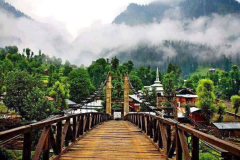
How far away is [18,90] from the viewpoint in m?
27.8

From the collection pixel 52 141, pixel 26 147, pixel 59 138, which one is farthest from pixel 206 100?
pixel 26 147

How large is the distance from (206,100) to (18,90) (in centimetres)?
2484

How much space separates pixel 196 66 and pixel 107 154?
18216 centimetres

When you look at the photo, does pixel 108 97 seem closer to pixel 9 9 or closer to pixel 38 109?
pixel 38 109

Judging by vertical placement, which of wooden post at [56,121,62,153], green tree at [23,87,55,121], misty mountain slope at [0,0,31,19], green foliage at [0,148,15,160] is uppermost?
misty mountain slope at [0,0,31,19]

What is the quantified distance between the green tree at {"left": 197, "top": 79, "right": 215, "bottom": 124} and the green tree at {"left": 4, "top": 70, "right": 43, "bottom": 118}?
74.9 feet

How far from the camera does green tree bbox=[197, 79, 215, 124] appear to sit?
2959cm

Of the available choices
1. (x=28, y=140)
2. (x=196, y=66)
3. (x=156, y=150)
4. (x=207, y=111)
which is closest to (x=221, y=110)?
(x=207, y=111)

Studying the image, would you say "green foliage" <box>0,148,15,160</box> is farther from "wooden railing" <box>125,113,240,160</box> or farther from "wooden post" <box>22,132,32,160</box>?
"wooden post" <box>22,132,32,160</box>

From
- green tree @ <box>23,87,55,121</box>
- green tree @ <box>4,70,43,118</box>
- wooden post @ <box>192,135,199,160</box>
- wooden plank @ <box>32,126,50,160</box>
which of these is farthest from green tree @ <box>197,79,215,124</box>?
wooden plank @ <box>32,126,50,160</box>

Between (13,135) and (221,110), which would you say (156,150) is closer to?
(13,135)

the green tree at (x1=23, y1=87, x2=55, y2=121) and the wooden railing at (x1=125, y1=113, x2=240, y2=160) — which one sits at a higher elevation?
the wooden railing at (x1=125, y1=113, x2=240, y2=160)

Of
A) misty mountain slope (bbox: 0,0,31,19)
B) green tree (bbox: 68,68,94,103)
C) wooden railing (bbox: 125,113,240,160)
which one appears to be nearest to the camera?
wooden railing (bbox: 125,113,240,160)

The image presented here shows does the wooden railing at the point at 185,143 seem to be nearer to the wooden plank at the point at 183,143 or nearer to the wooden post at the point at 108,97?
the wooden plank at the point at 183,143
